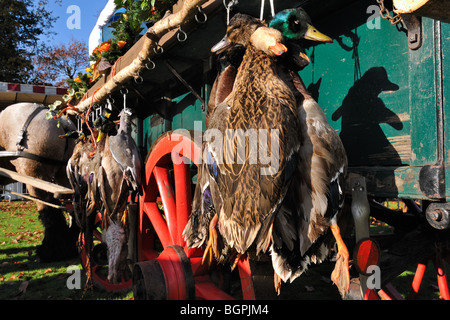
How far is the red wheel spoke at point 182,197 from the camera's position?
2.29 meters

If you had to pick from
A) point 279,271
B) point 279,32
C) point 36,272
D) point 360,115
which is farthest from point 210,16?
point 36,272

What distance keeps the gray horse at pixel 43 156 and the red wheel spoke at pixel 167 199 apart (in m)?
3.35

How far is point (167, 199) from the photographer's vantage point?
2.48m

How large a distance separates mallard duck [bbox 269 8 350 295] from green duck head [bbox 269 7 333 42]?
0.06 m

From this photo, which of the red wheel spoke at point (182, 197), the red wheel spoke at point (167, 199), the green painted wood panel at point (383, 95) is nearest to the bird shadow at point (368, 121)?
the green painted wood panel at point (383, 95)

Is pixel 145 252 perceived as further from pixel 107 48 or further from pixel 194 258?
pixel 107 48

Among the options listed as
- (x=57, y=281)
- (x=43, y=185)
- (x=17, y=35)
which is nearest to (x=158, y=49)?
(x=43, y=185)

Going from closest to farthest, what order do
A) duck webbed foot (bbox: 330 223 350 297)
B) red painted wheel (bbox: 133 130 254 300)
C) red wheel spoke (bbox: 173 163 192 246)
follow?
duck webbed foot (bbox: 330 223 350 297) → red painted wheel (bbox: 133 130 254 300) → red wheel spoke (bbox: 173 163 192 246)

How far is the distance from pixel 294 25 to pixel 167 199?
63.4 inches

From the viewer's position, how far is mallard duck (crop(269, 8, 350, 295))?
1.24 m

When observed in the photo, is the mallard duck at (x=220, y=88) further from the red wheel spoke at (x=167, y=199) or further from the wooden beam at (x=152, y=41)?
the red wheel spoke at (x=167, y=199)

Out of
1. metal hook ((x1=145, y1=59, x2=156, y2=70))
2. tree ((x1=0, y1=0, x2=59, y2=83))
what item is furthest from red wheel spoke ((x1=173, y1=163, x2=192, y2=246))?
tree ((x1=0, y1=0, x2=59, y2=83))

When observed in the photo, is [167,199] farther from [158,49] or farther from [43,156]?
[43,156]

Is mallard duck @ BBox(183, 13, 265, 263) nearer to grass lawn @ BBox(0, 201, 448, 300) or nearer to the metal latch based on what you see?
the metal latch
